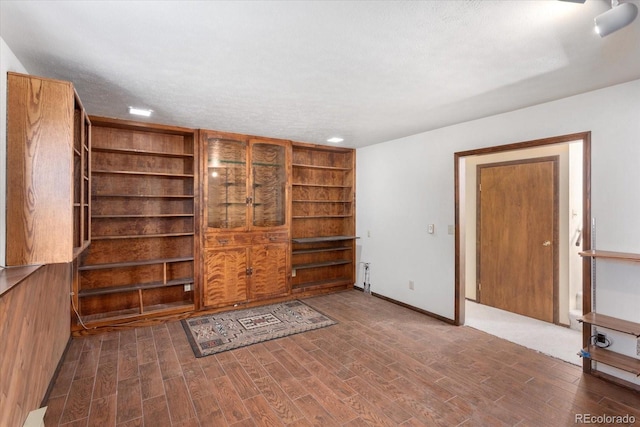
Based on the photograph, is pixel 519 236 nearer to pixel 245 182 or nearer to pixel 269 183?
pixel 269 183

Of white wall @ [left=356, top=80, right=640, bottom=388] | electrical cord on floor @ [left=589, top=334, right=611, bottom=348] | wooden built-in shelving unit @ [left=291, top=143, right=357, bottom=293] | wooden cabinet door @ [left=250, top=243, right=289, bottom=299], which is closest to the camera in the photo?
white wall @ [left=356, top=80, right=640, bottom=388]

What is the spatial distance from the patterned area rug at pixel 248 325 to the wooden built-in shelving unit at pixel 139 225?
475 millimetres

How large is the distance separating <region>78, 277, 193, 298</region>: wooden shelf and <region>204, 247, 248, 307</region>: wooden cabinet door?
285 mm

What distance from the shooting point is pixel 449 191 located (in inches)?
152

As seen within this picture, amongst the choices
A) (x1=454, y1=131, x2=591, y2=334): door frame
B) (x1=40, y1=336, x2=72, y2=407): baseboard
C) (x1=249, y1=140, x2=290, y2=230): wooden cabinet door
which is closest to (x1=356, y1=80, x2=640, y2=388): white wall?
(x1=454, y1=131, x2=591, y2=334): door frame

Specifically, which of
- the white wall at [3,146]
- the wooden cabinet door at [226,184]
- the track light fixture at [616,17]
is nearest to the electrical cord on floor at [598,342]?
the track light fixture at [616,17]

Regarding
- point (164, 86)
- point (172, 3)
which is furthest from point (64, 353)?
point (172, 3)

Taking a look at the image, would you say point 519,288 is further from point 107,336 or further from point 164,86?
point 107,336

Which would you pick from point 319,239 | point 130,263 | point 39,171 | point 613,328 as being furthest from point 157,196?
point 613,328

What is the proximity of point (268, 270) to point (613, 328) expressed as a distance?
3.71 m

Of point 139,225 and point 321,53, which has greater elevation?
point 321,53

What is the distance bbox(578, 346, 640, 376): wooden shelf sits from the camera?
2.33 metres

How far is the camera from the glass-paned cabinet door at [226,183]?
4.22 m

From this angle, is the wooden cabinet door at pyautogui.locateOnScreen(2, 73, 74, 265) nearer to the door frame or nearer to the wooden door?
the door frame
